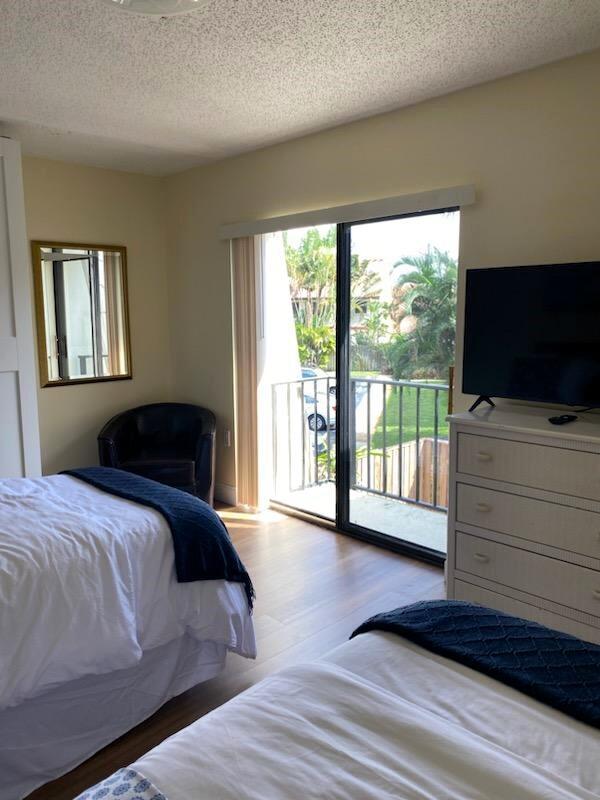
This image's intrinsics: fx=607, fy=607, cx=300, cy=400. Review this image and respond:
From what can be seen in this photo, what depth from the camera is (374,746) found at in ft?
3.50

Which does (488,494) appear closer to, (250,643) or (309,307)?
(250,643)

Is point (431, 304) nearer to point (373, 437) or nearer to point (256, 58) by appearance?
point (373, 437)

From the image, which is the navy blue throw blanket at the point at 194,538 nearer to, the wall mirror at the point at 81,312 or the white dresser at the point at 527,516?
the white dresser at the point at 527,516

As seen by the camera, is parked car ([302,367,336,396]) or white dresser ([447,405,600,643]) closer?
white dresser ([447,405,600,643])

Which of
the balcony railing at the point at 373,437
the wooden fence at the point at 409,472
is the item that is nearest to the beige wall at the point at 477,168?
the balcony railing at the point at 373,437

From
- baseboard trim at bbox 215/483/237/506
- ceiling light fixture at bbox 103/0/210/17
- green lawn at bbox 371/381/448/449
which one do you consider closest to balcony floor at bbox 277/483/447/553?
green lawn at bbox 371/381/448/449

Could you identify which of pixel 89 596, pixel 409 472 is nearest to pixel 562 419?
pixel 409 472

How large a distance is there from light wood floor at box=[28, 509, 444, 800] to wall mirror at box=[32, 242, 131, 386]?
160 cm

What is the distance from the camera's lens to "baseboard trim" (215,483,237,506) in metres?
4.83

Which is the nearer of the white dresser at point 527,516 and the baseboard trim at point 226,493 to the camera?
the white dresser at point 527,516

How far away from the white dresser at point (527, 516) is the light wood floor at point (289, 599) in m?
0.55

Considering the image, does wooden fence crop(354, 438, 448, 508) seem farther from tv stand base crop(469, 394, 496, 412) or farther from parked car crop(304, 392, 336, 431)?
tv stand base crop(469, 394, 496, 412)

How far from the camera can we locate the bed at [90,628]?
189 cm

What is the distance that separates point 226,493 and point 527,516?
110 inches
